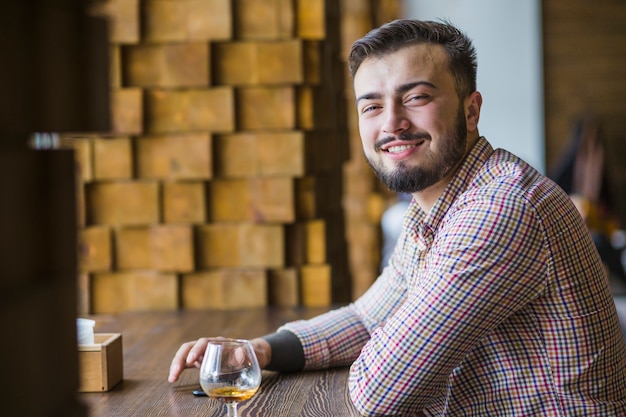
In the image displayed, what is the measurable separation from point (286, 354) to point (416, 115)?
0.58 metres

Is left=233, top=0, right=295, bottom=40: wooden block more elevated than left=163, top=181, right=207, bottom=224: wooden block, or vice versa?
left=233, top=0, right=295, bottom=40: wooden block

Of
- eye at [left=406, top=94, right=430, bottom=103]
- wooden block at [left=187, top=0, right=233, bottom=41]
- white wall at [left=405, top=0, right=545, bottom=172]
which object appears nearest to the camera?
eye at [left=406, top=94, right=430, bottom=103]

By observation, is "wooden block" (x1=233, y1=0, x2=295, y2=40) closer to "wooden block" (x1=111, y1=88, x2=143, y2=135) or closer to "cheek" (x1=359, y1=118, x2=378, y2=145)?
"wooden block" (x1=111, y1=88, x2=143, y2=135)

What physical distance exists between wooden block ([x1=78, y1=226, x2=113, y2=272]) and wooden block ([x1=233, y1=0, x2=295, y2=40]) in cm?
77

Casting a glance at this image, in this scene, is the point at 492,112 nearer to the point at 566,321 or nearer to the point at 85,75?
the point at 566,321

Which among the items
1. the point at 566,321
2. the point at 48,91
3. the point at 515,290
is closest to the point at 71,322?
the point at 48,91

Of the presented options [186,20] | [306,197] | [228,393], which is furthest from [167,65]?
[228,393]

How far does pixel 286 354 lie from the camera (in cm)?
184

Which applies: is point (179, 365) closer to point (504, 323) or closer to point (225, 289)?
point (504, 323)

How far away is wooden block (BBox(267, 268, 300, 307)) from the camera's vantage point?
9.16ft

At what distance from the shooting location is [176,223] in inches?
109

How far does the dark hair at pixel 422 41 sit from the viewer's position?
1.71 metres

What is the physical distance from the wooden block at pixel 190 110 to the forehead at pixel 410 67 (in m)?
1.06

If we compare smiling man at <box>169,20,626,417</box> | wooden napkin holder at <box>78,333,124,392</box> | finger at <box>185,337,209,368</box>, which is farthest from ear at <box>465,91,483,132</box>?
wooden napkin holder at <box>78,333,124,392</box>
